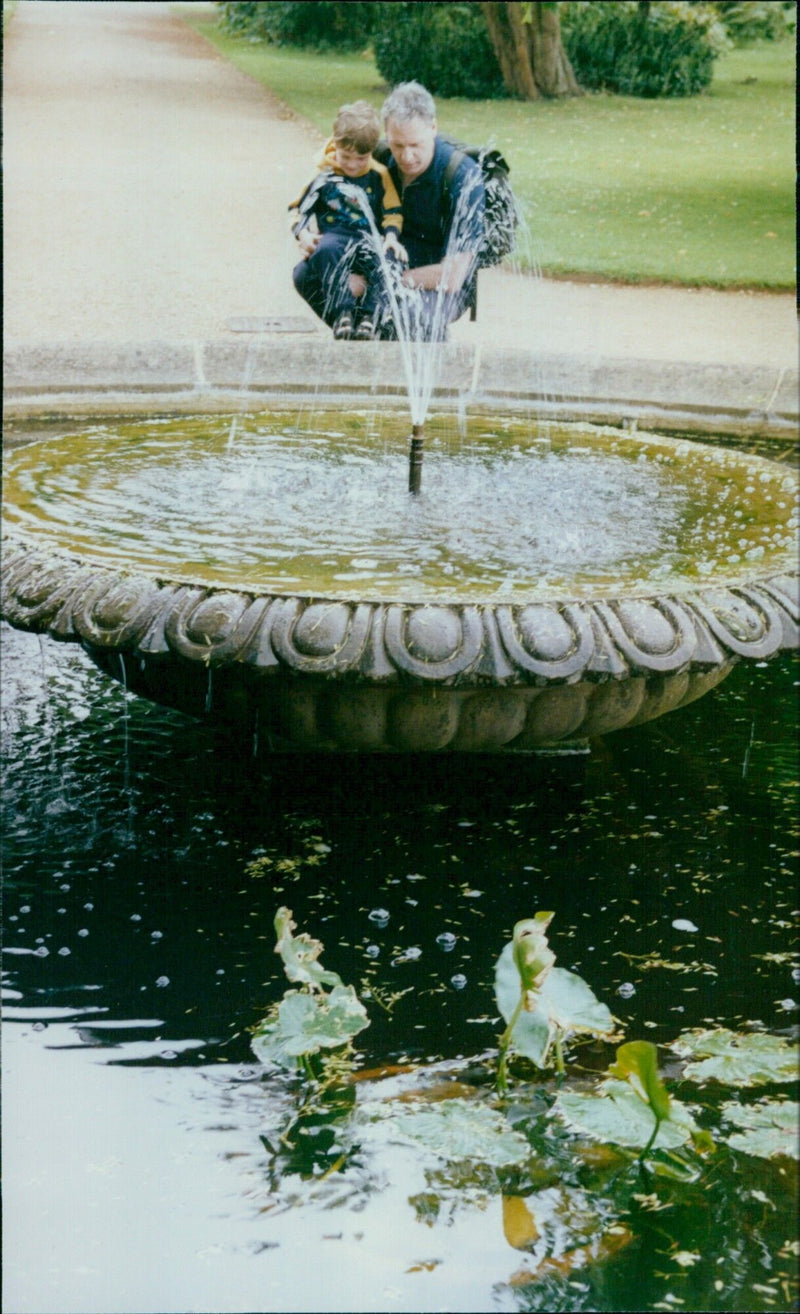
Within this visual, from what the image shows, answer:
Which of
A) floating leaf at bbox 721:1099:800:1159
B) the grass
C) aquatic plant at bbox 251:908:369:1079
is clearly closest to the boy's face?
aquatic plant at bbox 251:908:369:1079

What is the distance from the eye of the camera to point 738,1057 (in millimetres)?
2225

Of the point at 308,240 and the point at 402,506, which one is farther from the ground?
the point at 308,240

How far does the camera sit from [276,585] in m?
2.70

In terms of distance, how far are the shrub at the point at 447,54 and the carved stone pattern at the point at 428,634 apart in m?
20.6

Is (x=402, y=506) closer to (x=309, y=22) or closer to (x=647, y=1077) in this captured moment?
(x=647, y=1077)

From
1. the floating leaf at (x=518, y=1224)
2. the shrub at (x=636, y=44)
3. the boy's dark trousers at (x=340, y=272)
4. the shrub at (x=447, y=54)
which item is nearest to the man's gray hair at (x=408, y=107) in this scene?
the boy's dark trousers at (x=340, y=272)

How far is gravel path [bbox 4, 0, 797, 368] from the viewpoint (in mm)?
8281

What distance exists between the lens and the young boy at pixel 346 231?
5664 millimetres

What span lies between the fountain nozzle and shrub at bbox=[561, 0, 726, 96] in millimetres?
21240

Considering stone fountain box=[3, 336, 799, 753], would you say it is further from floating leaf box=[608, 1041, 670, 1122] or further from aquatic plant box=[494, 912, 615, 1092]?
floating leaf box=[608, 1041, 670, 1122]

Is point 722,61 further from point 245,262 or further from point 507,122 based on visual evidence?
point 245,262

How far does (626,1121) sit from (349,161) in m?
4.31

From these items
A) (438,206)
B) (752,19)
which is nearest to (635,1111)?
(438,206)

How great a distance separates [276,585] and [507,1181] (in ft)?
3.65
